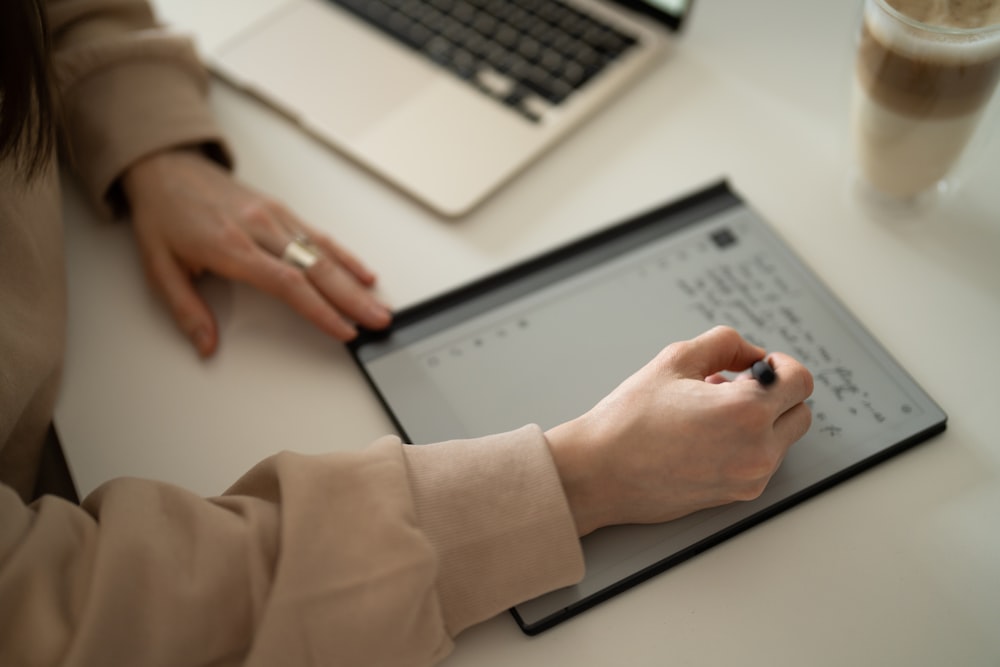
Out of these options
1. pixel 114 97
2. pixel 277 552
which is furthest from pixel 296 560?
pixel 114 97

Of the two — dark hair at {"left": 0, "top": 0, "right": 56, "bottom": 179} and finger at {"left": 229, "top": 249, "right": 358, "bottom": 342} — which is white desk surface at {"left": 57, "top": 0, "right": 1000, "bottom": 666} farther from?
dark hair at {"left": 0, "top": 0, "right": 56, "bottom": 179}

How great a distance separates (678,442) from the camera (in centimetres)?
51

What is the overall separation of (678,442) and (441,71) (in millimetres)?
428

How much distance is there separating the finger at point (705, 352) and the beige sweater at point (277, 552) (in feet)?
0.33

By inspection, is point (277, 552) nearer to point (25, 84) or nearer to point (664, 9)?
point (25, 84)

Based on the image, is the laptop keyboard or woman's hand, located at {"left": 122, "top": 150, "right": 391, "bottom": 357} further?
the laptop keyboard

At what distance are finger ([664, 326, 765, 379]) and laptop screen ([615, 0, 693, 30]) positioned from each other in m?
0.35

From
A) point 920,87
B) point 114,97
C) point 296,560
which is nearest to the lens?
point 296,560

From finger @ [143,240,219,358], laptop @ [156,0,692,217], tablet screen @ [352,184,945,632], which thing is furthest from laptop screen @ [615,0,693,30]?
finger @ [143,240,219,358]

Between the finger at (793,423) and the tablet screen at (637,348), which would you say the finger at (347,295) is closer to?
the tablet screen at (637,348)

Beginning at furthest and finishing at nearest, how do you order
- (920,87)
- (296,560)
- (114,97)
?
(114,97), (920,87), (296,560)

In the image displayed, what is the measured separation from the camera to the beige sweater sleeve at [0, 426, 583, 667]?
431 mm

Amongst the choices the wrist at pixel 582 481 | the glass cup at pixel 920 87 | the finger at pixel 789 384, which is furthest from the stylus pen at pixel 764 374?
the glass cup at pixel 920 87

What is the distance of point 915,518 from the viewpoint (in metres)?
0.53
